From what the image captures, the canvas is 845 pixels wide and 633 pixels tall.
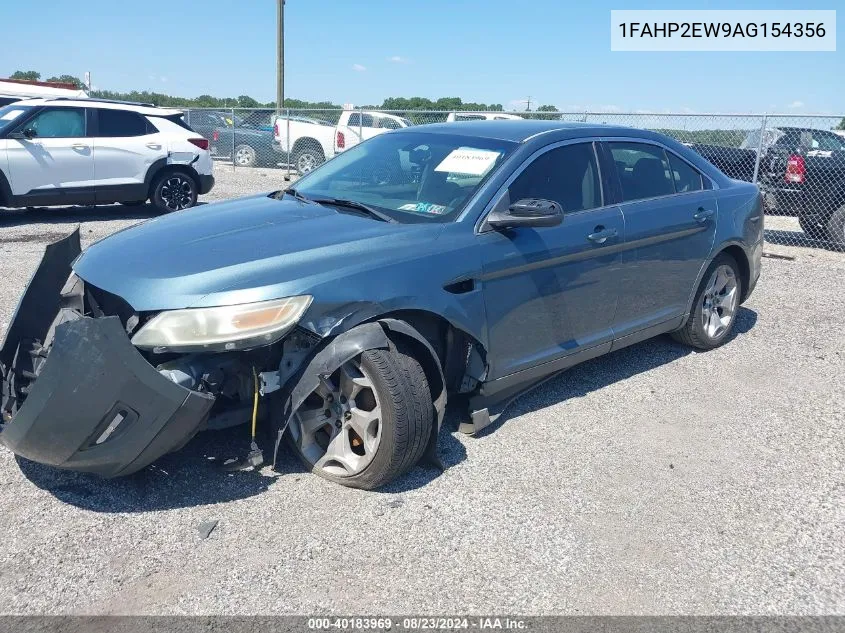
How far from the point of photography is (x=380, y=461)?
11.2 feet

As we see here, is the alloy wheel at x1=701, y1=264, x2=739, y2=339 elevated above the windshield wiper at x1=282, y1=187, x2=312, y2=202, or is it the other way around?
the windshield wiper at x1=282, y1=187, x2=312, y2=202

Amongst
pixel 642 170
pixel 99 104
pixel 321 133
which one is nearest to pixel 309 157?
pixel 321 133

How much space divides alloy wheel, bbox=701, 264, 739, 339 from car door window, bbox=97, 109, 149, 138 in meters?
8.98

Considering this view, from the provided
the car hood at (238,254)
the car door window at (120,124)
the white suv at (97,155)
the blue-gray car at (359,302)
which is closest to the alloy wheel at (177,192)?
the white suv at (97,155)

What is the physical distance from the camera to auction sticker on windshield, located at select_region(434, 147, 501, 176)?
4250mm

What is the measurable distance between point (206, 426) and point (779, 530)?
2.62 meters

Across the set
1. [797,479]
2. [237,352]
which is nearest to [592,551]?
[797,479]

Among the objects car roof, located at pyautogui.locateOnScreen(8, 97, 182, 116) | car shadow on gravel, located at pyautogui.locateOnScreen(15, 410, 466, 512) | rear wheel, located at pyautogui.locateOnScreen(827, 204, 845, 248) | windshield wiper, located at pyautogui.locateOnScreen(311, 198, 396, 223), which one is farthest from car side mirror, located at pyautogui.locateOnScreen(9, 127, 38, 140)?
rear wheel, located at pyautogui.locateOnScreen(827, 204, 845, 248)

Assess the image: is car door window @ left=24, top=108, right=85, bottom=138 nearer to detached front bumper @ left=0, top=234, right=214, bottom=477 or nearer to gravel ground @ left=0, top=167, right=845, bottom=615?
gravel ground @ left=0, top=167, right=845, bottom=615

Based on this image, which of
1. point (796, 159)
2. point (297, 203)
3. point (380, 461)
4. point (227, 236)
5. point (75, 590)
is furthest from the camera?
point (796, 159)

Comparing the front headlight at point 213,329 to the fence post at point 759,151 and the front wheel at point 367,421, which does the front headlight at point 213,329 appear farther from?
the fence post at point 759,151

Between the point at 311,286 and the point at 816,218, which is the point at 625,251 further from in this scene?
the point at 816,218

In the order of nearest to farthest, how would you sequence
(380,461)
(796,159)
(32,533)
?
1. (32,533)
2. (380,461)
3. (796,159)

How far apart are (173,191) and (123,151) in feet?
3.25
